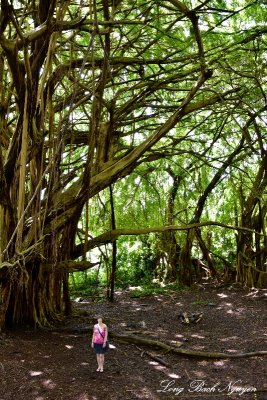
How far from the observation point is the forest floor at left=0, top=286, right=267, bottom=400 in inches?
139

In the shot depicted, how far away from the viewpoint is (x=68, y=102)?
542 centimetres

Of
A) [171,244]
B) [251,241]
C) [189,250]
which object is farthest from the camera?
[171,244]

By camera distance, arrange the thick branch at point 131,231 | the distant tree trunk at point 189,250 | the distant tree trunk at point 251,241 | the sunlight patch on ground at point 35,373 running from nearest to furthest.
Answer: the sunlight patch on ground at point 35,373 → the thick branch at point 131,231 → the distant tree trunk at point 251,241 → the distant tree trunk at point 189,250

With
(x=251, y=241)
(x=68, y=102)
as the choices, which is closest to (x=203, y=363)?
(x=68, y=102)

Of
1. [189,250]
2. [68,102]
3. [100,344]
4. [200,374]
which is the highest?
[68,102]

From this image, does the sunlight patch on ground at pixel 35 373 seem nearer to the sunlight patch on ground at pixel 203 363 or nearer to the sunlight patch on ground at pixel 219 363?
the sunlight patch on ground at pixel 203 363

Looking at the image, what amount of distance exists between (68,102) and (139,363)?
115 inches

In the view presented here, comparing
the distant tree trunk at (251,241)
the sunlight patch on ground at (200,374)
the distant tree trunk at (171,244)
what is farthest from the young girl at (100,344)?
the distant tree trunk at (171,244)

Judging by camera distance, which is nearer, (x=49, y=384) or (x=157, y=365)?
(x=49, y=384)

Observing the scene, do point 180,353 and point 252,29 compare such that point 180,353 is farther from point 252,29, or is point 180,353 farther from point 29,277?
point 252,29

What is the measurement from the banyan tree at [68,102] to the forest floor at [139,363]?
0.63 m

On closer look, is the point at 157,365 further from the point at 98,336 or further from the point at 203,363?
the point at 98,336

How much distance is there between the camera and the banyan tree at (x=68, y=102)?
4.09 m

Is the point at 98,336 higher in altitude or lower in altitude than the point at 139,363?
higher
